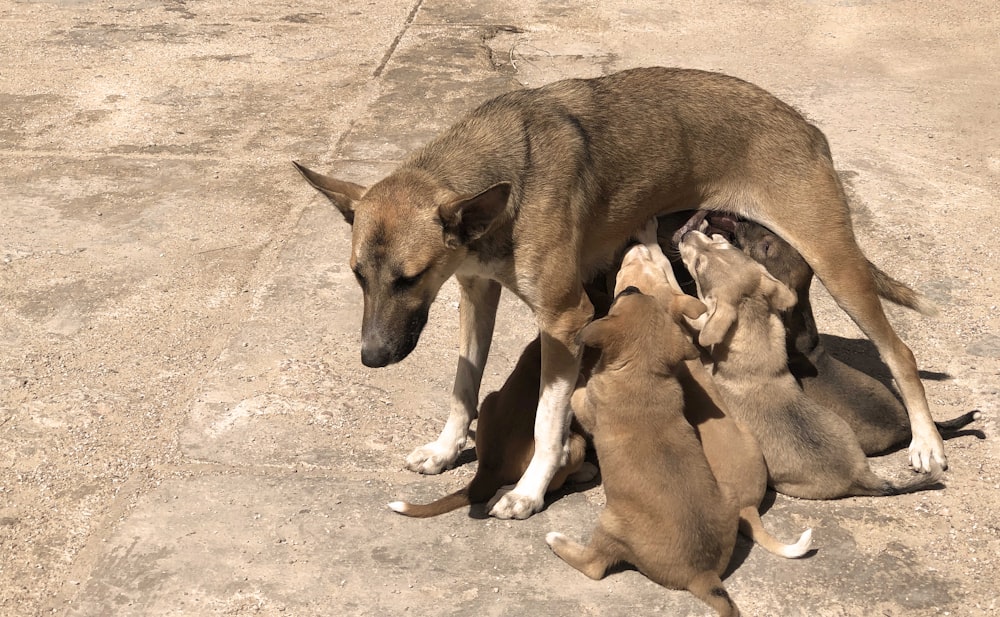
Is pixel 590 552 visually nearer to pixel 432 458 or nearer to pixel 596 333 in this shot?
pixel 596 333

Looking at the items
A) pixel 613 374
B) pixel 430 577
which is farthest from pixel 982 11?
pixel 430 577

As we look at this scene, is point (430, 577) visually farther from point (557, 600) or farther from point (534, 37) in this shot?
point (534, 37)

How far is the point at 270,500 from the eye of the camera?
5312mm

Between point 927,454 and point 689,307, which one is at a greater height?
point 689,307

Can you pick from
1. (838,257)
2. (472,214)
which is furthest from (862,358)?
(472,214)

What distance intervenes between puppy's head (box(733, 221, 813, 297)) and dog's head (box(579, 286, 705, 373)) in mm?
1016

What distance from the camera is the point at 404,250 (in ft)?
15.5

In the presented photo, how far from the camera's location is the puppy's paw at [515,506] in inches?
203

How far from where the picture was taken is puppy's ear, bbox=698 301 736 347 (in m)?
5.27

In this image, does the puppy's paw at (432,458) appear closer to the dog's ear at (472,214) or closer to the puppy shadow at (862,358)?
the dog's ear at (472,214)

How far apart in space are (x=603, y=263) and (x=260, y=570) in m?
2.31

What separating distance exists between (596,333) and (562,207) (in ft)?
2.22

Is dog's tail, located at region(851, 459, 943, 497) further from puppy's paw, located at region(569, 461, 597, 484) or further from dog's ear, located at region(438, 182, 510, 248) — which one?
dog's ear, located at region(438, 182, 510, 248)

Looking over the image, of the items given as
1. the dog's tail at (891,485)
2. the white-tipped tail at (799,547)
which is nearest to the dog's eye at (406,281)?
the white-tipped tail at (799,547)
